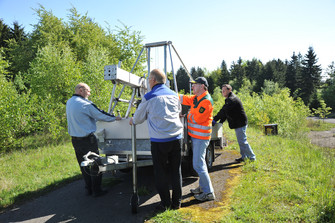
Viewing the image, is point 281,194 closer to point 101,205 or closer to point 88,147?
point 101,205

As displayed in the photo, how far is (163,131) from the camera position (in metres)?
3.15

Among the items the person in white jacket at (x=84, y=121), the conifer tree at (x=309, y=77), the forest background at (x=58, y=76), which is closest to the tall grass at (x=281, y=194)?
the person in white jacket at (x=84, y=121)

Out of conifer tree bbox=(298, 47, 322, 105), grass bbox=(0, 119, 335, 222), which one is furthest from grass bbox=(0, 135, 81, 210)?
conifer tree bbox=(298, 47, 322, 105)

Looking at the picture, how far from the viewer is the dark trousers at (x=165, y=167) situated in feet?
10.6

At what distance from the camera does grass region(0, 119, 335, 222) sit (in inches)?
120

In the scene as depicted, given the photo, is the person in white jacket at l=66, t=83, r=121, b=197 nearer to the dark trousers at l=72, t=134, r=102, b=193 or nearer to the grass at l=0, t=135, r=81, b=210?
the dark trousers at l=72, t=134, r=102, b=193

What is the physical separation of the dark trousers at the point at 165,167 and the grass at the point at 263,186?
22 cm

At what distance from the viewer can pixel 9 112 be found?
835 cm

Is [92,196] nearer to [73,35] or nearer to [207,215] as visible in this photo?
[207,215]

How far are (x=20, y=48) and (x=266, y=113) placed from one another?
22.5m

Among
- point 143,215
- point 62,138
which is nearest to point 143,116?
point 143,215

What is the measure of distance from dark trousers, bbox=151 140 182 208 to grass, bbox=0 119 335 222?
0.22 m

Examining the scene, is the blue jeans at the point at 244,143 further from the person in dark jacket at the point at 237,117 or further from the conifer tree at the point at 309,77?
the conifer tree at the point at 309,77

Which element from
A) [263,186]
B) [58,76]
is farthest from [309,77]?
[263,186]
